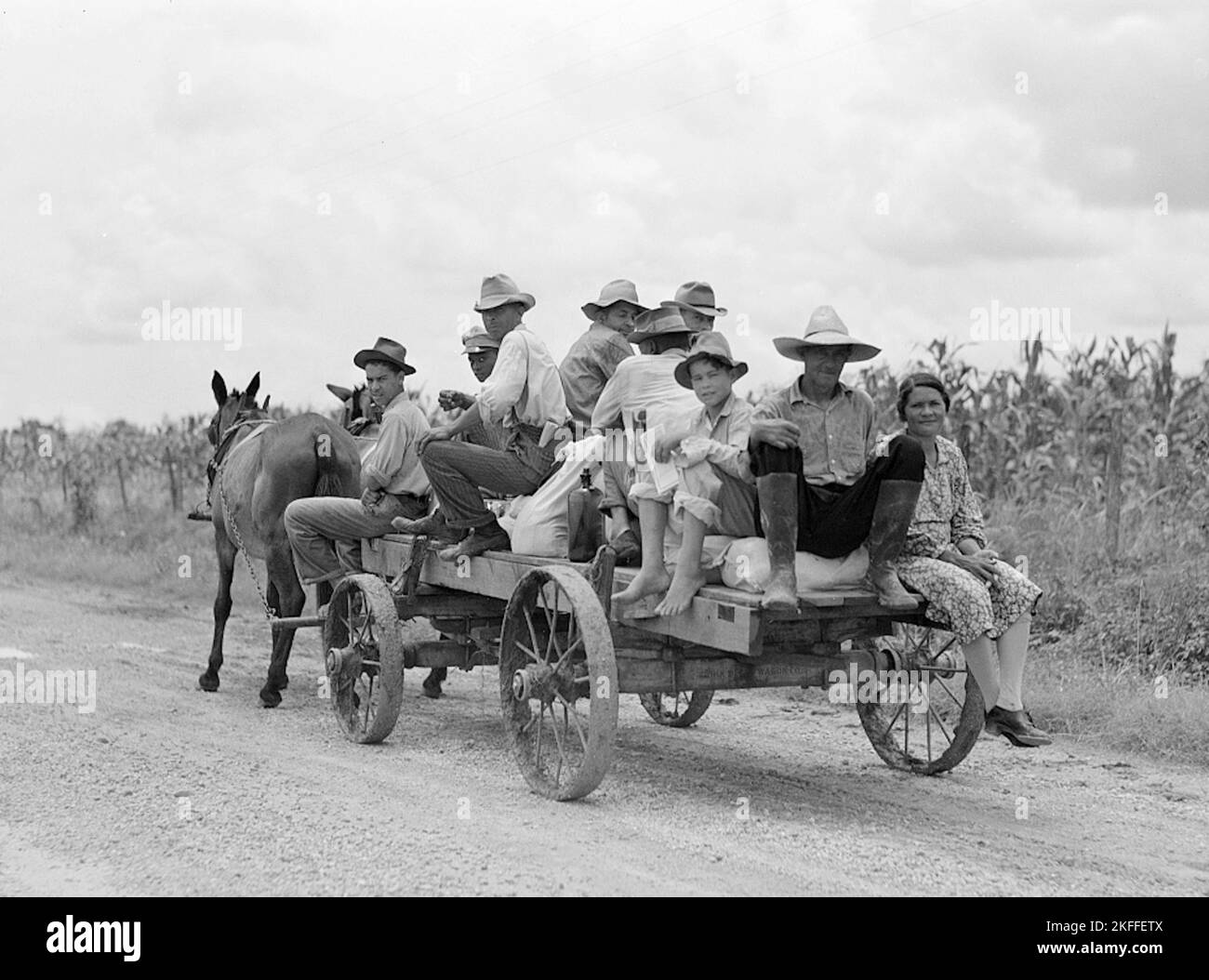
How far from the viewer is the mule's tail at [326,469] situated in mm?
10258

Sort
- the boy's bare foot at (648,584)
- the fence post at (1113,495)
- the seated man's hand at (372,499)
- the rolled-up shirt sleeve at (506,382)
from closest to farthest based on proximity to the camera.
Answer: the boy's bare foot at (648,584)
the rolled-up shirt sleeve at (506,382)
the seated man's hand at (372,499)
the fence post at (1113,495)

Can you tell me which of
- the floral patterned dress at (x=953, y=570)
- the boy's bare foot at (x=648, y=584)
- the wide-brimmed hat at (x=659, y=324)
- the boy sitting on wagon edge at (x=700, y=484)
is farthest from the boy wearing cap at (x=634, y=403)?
the floral patterned dress at (x=953, y=570)

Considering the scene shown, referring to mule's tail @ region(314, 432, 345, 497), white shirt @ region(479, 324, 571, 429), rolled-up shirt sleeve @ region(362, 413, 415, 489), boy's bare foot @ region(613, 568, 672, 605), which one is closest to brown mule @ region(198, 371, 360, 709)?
A: mule's tail @ region(314, 432, 345, 497)

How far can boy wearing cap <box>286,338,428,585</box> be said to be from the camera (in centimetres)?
868

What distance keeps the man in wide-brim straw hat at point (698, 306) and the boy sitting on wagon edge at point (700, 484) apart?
1.32 m

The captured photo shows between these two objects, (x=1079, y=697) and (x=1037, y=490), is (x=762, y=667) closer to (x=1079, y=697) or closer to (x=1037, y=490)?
(x=1079, y=697)

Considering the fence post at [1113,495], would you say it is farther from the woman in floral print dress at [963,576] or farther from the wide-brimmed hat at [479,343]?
the wide-brimmed hat at [479,343]

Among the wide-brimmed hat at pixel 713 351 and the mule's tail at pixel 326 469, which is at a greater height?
the wide-brimmed hat at pixel 713 351

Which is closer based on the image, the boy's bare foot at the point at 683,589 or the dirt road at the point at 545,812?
the dirt road at the point at 545,812

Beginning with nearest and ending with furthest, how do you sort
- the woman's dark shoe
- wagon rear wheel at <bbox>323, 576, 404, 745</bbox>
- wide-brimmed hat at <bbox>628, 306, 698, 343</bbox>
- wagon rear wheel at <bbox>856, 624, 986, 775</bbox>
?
the woman's dark shoe → wagon rear wheel at <bbox>856, 624, 986, 775</bbox> → wide-brimmed hat at <bbox>628, 306, 698, 343</bbox> → wagon rear wheel at <bbox>323, 576, 404, 745</bbox>

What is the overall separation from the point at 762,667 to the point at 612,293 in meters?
2.78

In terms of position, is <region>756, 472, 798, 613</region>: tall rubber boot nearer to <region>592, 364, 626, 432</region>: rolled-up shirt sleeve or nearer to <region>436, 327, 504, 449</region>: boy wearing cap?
<region>592, 364, 626, 432</region>: rolled-up shirt sleeve

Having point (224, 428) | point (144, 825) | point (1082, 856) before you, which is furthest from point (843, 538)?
point (224, 428)

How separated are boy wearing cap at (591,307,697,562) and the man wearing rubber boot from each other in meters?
0.61
